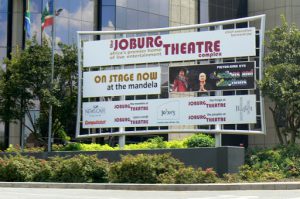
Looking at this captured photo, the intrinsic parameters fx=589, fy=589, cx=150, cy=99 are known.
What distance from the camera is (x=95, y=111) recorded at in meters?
30.9

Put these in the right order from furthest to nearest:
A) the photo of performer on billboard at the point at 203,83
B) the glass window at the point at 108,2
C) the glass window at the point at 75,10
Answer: the glass window at the point at 108,2, the glass window at the point at 75,10, the photo of performer on billboard at the point at 203,83

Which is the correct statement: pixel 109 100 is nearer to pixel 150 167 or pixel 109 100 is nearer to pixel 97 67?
pixel 97 67

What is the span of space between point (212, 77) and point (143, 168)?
770 centimetres

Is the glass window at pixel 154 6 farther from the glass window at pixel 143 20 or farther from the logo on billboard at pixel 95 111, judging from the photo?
the logo on billboard at pixel 95 111

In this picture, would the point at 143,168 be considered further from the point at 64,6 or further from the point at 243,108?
the point at 64,6

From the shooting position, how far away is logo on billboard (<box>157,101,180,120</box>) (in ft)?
95.1

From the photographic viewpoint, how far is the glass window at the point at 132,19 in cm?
5117

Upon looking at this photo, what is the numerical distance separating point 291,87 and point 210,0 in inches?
1203

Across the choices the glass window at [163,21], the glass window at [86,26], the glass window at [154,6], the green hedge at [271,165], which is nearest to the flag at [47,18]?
the glass window at [86,26]

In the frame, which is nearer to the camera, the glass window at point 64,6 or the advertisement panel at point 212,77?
the advertisement panel at point 212,77

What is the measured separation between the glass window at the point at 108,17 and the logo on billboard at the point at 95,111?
2026 centimetres

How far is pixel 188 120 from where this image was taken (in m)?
28.8

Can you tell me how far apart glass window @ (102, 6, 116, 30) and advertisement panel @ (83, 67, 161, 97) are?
1943 centimetres

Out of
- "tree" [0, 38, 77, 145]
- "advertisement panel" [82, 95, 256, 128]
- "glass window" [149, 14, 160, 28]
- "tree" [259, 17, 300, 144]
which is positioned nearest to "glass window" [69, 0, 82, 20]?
"glass window" [149, 14, 160, 28]
